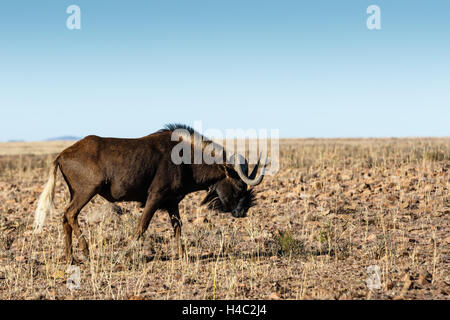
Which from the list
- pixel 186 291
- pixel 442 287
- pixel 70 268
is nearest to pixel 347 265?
pixel 442 287

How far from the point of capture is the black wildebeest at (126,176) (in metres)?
7.14

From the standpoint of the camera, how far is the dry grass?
5.46 meters

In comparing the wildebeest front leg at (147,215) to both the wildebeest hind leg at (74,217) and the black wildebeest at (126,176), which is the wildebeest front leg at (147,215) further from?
the wildebeest hind leg at (74,217)

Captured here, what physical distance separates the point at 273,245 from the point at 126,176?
2716 millimetres

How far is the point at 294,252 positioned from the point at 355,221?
2.51m

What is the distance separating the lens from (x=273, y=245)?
307 inches

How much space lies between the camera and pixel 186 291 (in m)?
5.41

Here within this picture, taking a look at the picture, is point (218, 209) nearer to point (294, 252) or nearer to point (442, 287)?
point (294, 252)

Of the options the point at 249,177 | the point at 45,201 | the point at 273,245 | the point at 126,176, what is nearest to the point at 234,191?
the point at 249,177

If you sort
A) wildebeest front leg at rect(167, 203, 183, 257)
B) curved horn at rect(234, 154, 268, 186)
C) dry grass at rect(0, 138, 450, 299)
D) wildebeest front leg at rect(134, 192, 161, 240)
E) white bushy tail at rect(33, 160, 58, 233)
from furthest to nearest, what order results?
curved horn at rect(234, 154, 268, 186), wildebeest front leg at rect(167, 203, 183, 257), white bushy tail at rect(33, 160, 58, 233), wildebeest front leg at rect(134, 192, 161, 240), dry grass at rect(0, 138, 450, 299)

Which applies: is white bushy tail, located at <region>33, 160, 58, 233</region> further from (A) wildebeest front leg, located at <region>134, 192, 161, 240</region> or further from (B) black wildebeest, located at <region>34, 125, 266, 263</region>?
(A) wildebeest front leg, located at <region>134, 192, 161, 240</region>

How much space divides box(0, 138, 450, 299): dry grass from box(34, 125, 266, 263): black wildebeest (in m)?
0.69

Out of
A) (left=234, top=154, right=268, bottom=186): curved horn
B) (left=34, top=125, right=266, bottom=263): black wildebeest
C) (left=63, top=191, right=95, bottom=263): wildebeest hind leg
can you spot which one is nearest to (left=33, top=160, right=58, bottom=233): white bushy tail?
(left=34, top=125, right=266, bottom=263): black wildebeest

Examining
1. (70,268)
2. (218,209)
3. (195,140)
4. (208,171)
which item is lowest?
(70,268)
